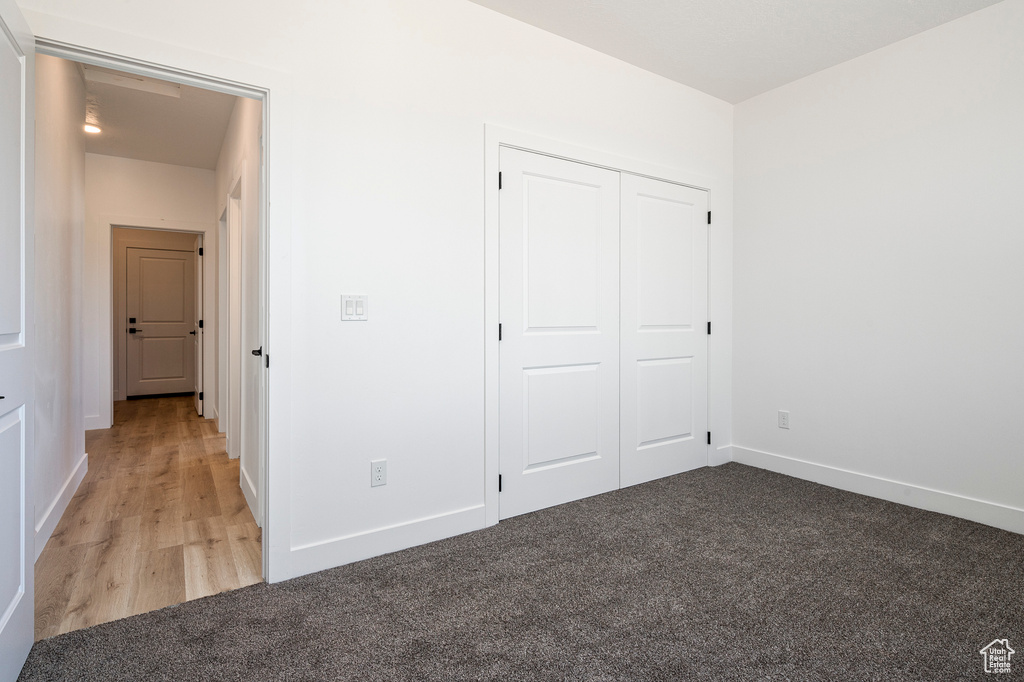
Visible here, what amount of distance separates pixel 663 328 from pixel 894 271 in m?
1.30

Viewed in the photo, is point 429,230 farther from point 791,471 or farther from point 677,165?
point 791,471

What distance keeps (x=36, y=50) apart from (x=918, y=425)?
4.22m

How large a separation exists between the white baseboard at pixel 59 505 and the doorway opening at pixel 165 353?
0.04 metres

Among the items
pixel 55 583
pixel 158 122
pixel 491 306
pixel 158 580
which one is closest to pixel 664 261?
pixel 491 306

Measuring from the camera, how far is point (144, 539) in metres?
2.57

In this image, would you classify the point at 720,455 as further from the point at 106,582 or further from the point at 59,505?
the point at 59,505

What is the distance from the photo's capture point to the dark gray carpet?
62.0 inches

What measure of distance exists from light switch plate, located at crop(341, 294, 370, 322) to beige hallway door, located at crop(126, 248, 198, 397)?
5865 millimetres

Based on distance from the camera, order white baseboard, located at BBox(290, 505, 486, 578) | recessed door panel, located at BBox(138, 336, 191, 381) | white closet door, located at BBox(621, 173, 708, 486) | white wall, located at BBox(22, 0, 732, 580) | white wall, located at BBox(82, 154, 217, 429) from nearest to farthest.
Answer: white wall, located at BBox(22, 0, 732, 580) → white baseboard, located at BBox(290, 505, 486, 578) → white closet door, located at BBox(621, 173, 708, 486) → white wall, located at BBox(82, 154, 217, 429) → recessed door panel, located at BBox(138, 336, 191, 381)

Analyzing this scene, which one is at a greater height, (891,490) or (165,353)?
(165,353)

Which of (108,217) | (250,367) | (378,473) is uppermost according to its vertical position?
(108,217)

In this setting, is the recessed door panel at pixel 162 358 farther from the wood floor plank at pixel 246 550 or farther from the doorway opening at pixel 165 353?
the wood floor plank at pixel 246 550

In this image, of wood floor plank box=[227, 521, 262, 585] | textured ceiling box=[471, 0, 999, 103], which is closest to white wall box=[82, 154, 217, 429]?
wood floor plank box=[227, 521, 262, 585]

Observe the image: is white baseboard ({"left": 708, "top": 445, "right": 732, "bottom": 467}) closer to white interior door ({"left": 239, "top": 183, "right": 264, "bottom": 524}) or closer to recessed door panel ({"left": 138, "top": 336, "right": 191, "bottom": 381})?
white interior door ({"left": 239, "top": 183, "right": 264, "bottom": 524})
